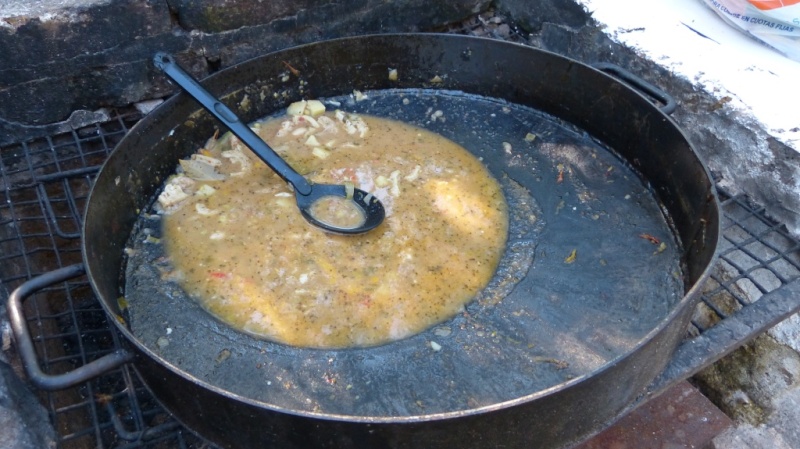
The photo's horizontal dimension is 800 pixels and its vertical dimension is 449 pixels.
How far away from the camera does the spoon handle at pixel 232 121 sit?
6.07 feet

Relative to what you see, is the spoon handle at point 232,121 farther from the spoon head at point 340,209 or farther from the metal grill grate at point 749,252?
the metal grill grate at point 749,252

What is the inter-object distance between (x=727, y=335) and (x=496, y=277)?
1.99 feet

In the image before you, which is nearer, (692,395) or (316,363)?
(316,363)

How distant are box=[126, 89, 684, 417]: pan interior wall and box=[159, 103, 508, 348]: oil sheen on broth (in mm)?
52

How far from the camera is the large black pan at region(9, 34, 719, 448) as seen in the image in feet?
4.01

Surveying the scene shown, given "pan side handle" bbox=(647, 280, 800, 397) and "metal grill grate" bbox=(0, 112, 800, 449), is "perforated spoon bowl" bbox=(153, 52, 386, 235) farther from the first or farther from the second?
"pan side handle" bbox=(647, 280, 800, 397)

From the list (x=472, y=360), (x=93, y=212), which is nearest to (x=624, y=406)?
(x=472, y=360)

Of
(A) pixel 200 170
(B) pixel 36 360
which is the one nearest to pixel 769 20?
(A) pixel 200 170

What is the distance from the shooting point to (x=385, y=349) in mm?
1508

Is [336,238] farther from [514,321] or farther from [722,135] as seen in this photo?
[722,135]

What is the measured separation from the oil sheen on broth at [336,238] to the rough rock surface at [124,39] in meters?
0.42

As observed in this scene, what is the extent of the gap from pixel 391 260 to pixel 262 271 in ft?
1.13

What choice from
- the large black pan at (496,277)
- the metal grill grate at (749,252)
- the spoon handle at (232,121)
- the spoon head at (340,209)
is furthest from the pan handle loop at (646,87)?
the spoon handle at (232,121)

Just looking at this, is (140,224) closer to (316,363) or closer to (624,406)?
(316,363)
